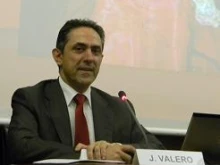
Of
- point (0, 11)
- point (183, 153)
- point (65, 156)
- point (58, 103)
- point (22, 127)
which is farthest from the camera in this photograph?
point (0, 11)

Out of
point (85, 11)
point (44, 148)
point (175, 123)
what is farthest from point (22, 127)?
point (175, 123)

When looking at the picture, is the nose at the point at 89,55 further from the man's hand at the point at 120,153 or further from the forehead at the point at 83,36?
the man's hand at the point at 120,153

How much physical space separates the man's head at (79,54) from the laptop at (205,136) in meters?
0.61

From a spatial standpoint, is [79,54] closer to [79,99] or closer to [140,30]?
[79,99]

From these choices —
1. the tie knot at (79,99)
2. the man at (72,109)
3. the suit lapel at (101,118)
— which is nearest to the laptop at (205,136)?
the man at (72,109)

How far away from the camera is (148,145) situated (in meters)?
2.12

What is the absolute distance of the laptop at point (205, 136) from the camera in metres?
1.76

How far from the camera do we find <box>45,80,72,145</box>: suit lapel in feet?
6.92

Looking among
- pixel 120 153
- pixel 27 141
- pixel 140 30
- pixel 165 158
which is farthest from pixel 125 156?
pixel 140 30

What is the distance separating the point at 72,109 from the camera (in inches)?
87.9

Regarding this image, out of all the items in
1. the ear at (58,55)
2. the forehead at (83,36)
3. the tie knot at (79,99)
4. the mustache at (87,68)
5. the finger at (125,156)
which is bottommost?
the finger at (125,156)

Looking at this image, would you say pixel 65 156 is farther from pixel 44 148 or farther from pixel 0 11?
pixel 0 11

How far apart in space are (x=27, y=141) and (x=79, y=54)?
49 cm

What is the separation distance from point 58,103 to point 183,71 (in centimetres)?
91
